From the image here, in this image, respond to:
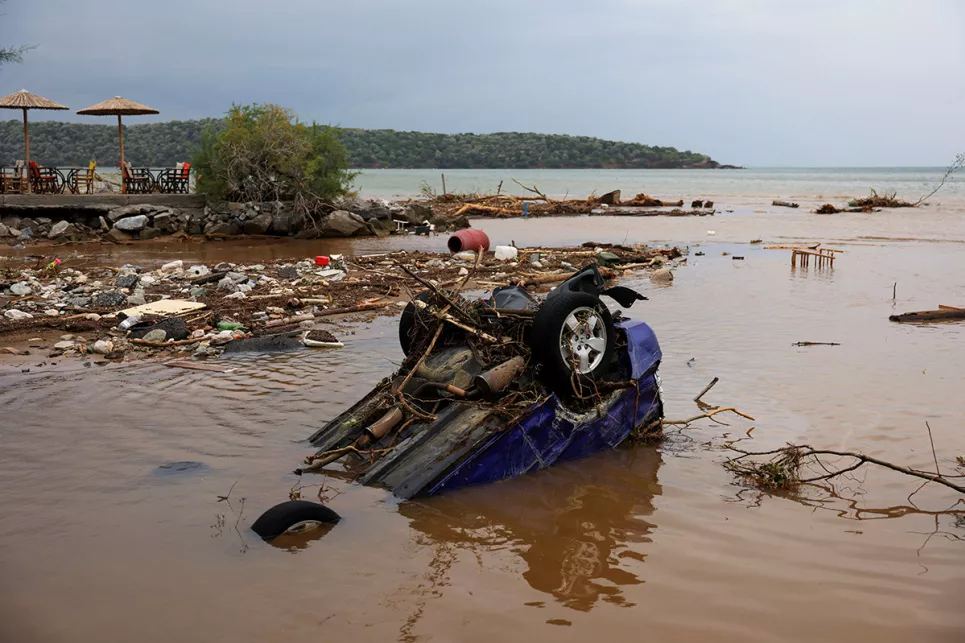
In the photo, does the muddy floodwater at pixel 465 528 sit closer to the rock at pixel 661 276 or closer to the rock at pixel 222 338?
the rock at pixel 222 338

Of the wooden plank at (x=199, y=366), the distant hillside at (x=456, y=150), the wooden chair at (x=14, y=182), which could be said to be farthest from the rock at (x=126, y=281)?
the distant hillside at (x=456, y=150)

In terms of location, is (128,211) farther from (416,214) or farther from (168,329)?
(168,329)

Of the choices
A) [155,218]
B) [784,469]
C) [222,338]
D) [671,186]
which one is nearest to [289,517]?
[784,469]

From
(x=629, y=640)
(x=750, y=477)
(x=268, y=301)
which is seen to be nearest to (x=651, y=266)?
(x=268, y=301)

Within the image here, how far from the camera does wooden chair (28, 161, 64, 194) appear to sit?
81.4 feet

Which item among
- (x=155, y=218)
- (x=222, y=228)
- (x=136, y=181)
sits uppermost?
(x=136, y=181)

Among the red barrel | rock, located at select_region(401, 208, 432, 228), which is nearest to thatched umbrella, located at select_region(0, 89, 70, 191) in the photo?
rock, located at select_region(401, 208, 432, 228)

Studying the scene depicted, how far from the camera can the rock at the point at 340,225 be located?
80.3ft

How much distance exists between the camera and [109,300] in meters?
12.4

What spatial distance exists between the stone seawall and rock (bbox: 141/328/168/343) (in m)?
13.9

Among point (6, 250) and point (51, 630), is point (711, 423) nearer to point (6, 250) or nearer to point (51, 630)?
point (51, 630)

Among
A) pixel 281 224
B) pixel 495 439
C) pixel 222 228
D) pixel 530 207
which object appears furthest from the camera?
pixel 530 207

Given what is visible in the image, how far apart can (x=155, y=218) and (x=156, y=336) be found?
1520cm

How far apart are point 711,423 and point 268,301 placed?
783cm
